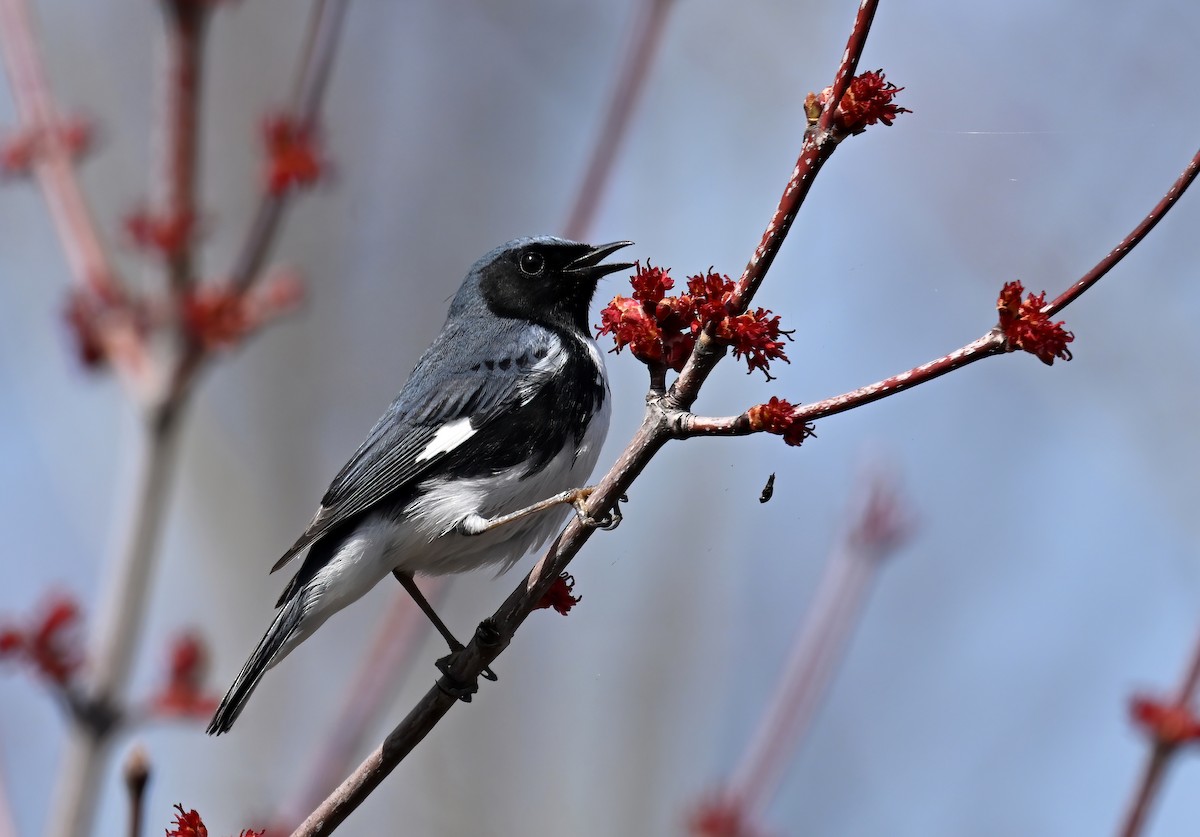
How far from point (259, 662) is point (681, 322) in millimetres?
1696

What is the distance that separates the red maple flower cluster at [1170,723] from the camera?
7.49 ft

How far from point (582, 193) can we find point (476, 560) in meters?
1.12

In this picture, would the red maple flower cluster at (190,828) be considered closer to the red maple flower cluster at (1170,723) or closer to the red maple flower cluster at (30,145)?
the red maple flower cluster at (1170,723)

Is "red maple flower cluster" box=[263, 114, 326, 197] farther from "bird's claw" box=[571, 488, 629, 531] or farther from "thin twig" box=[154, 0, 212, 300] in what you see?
"bird's claw" box=[571, 488, 629, 531]

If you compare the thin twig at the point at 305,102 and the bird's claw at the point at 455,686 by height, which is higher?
the thin twig at the point at 305,102

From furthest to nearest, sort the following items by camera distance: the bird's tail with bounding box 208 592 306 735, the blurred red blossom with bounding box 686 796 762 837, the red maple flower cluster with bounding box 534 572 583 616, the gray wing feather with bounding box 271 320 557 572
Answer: the gray wing feather with bounding box 271 320 557 572
the bird's tail with bounding box 208 592 306 735
the blurred red blossom with bounding box 686 796 762 837
the red maple flower cluster with bounding box 534 572 583 616

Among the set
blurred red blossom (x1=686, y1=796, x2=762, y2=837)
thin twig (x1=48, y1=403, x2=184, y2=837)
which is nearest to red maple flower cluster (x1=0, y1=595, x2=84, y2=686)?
thin twig (x1=48, y1=403, x2=184, y2=837)

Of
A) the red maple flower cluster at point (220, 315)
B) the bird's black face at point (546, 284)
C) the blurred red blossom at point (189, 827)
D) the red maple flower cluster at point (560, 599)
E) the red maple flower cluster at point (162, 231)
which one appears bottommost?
the blurred red blossom at point (189, 827)

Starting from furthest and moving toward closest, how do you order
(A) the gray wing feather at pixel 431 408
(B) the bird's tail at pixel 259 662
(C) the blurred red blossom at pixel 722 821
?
(A) the gray wing feather at pixel 431 408, (B) the bird's tail at pixel 259 662, (C) the blurred red blossom at pixel 722 821

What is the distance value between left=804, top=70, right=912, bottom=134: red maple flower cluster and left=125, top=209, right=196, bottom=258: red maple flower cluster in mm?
2012

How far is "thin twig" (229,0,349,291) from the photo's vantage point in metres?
3.23

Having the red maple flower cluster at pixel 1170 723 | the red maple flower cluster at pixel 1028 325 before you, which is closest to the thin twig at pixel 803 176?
the red maple flower cluster at pixel 1028 325

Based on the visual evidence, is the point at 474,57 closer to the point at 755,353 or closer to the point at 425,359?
the point at 425,359

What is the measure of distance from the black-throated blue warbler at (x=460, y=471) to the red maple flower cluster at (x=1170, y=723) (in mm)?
1616
